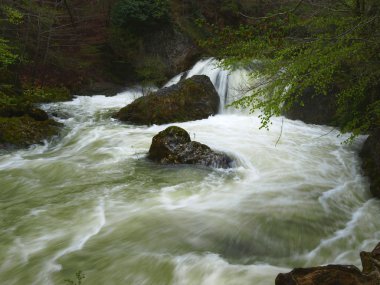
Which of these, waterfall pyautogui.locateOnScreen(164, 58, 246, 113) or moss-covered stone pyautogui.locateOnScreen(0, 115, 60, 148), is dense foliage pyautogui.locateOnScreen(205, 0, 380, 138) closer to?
moss-covered stone pyautogui.locateOnScreen(0, 115, 60, 148)

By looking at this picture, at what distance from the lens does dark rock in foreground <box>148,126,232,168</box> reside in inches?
333

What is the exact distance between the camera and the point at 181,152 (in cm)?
861

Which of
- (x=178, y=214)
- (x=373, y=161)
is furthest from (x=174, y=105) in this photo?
(x=178, y=214)

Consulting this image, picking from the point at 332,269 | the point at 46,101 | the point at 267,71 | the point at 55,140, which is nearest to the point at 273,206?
the point at 267,71

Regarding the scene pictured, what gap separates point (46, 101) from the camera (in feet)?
53.5

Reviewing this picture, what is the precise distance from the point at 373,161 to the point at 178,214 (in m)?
4.84

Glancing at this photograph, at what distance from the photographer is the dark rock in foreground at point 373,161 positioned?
24.3 feet

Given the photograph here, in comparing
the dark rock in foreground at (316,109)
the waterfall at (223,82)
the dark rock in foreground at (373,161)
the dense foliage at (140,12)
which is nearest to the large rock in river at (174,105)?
the waterfall at (223,82)

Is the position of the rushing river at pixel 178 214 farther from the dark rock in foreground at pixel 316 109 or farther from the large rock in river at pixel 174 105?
the large rock in river at pixel 174 105

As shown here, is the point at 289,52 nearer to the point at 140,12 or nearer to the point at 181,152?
the point at 181,152

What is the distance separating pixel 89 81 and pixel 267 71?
51.2 ft

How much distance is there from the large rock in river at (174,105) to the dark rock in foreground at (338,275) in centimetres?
973

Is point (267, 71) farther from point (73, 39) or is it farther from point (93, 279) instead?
point (73, 39)

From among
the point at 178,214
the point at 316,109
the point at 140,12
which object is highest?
the point at 140,12
